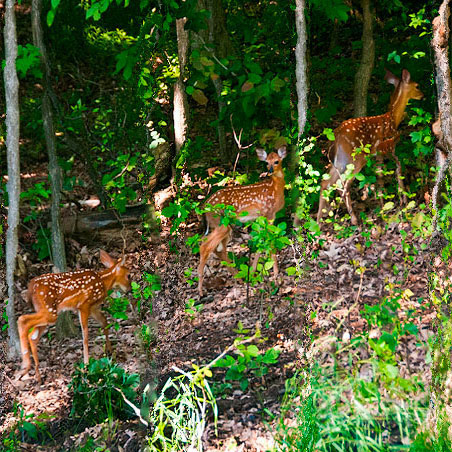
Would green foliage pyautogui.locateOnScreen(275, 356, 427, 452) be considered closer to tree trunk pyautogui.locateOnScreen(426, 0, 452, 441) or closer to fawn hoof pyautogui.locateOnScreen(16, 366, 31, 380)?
tree trunk pyautogui.locateOnScreen(426, 0, 452, 441)

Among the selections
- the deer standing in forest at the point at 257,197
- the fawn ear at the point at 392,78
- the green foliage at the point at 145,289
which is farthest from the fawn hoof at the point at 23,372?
the fawn ear at the point at 392,78

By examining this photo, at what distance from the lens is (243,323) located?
6188mm

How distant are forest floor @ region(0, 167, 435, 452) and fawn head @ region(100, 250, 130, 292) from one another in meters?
0.30

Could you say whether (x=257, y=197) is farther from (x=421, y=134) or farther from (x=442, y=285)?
(x=442, y=285)

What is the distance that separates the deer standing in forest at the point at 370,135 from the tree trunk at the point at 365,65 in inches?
23.3

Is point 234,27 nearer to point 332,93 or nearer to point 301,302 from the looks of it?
point 332,93

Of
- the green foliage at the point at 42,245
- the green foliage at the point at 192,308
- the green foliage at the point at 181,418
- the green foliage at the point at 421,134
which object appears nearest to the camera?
the green foliage at the point at 181,418

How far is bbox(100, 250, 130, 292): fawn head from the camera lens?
21.5ft

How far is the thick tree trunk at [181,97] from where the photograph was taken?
7.75 m

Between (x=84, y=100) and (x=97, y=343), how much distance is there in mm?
5267

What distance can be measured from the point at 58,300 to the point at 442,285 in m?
3.22

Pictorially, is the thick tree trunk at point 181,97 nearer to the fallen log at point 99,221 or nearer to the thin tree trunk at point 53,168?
the fallen log at point 99,221

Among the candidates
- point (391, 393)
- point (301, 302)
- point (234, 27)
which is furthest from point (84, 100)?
point (391, 393)

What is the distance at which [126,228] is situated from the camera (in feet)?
27.1
